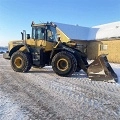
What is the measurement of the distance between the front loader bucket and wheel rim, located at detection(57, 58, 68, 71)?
111 centimetres

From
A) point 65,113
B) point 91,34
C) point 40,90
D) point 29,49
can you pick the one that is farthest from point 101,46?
point 65,113

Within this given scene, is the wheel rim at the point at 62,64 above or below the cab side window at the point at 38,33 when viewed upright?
below

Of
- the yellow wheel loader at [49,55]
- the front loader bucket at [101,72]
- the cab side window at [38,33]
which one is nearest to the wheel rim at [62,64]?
the yellow wheel loader at [49,55]

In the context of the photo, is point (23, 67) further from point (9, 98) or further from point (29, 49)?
point (9, 98)

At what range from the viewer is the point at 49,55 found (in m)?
10.5

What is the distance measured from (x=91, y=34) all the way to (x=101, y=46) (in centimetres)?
445

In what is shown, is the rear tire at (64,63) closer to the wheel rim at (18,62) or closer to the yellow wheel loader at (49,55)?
the yellow wheel loader at (49,55)

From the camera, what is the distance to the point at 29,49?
35.3 ft

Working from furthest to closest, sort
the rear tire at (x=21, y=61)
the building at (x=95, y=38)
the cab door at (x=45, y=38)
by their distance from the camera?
the building at (x=95, y=38), the cab door at (x=45, y=38), the rear tire at (x=21, y=61)

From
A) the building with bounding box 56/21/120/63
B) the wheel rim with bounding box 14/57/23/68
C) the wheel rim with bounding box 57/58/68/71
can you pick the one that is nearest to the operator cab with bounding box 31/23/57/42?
the wheel rim with bounding box 14/57/23/68

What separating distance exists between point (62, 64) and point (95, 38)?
53.6 feet

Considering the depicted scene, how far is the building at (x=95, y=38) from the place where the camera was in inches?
861

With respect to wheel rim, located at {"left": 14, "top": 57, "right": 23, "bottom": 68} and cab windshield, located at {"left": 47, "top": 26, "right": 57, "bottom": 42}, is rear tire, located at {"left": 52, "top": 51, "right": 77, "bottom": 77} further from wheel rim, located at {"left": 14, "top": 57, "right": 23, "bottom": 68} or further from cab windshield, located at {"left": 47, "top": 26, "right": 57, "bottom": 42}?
wheel rim, located at {"left": 14, "top": 57, "right": 23, "bottom": 68}

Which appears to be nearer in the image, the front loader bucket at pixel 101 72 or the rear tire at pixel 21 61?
the front loader bucket at pixel 101 72
